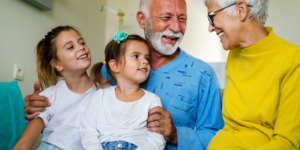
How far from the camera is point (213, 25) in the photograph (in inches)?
49.4

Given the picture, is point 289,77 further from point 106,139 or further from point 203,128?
point 106,139

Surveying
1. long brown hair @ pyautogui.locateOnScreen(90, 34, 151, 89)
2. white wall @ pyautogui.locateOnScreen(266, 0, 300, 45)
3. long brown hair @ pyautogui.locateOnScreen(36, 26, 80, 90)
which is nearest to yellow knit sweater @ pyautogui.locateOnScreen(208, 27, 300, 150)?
long brown hair @ pyautogui.locateOnScreen(90, 34, 151, 89)

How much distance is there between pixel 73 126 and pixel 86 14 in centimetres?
199

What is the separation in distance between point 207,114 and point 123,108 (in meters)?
0.52

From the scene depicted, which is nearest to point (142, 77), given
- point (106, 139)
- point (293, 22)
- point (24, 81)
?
point (106, 139)

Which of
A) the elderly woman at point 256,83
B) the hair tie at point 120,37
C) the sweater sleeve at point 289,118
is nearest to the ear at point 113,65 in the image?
the hair tie at point 120,37

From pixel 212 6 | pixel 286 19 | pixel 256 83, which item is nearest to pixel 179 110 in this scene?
pixel 256 83

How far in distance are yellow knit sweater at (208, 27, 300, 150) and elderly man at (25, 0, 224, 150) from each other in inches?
7.5

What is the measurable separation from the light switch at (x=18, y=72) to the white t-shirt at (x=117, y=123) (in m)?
1.02

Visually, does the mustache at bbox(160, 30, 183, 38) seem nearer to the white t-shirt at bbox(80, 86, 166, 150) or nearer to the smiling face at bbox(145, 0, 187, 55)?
the smiling face at bbox(145, 0, 187, 55)

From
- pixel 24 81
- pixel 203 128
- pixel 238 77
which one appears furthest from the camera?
pixel 24 81

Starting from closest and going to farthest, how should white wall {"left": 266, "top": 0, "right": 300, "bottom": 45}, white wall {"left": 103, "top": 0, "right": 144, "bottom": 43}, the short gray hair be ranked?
the short gray hair, white wall {"left": 266, "top": 0, "right": 300, "bottom": 45}, white wall {"left": 103, "top": 0, "right": 144, "bottom": 43}

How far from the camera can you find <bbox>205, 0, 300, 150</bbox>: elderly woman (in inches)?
35.7

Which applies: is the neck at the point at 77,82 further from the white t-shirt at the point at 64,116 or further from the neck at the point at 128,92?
the neck at the point at 128,92
